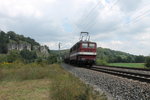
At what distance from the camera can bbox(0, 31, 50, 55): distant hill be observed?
159 metres

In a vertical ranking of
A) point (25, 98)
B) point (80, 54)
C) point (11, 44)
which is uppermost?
point (11, 44)

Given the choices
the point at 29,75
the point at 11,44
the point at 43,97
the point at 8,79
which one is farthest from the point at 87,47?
the point at 11,44

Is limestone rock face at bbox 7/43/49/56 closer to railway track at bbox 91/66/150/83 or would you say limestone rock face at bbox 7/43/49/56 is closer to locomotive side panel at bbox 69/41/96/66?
locomotive side panel at bbox 69/41/96/66

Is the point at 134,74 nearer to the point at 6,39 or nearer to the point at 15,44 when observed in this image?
the point at 6,39

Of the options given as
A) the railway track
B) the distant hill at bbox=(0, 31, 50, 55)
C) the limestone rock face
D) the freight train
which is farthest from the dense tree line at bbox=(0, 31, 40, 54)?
the railway track

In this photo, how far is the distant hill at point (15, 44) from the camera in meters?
159

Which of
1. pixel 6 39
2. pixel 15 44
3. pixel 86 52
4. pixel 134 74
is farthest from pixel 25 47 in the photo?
pixel 134 74

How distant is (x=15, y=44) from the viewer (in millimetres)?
177000

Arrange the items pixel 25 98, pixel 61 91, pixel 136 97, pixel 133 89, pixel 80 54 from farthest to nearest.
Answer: pixel 80 54 < pixel 25 98 < pixel 133 89 < pixel 61 91 < pixel 136 97

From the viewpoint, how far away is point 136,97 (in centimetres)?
699

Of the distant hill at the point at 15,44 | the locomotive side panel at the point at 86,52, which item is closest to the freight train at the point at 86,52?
the locomotive side panel at the point at 86,52

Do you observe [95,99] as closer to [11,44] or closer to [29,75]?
[29,75]

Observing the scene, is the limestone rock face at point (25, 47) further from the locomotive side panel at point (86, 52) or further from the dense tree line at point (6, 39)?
the locomotive side panel at point (86, 52)

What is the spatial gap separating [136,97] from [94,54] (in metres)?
19.8
